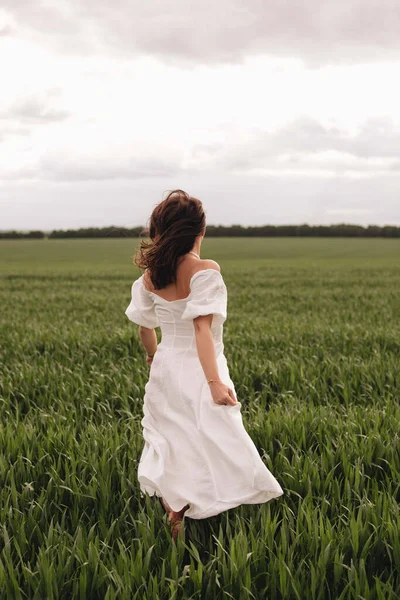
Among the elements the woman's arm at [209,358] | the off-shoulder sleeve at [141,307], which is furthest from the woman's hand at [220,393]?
the off-shoulder sleeve at [141,307]

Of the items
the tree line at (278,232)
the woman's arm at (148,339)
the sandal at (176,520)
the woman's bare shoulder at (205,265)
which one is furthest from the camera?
the tree line at (278,232)

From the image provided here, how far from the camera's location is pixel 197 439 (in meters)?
3.10

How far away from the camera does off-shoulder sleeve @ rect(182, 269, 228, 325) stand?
3051 millimetres

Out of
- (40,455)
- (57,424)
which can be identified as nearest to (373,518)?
(40,455)

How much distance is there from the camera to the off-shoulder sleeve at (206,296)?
305 cm

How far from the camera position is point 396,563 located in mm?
2676

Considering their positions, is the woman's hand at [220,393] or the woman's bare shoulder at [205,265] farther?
the woman's bare shoulder at [205,265]

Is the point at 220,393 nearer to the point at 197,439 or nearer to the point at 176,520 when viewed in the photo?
the point at 197,439

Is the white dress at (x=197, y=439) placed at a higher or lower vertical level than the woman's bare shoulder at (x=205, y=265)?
lower

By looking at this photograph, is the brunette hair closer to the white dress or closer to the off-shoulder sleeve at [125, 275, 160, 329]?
the white dress

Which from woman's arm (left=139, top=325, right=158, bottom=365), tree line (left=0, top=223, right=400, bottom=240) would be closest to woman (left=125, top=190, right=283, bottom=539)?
woman's arm (left=139, top=325, right=158, bottom=365)

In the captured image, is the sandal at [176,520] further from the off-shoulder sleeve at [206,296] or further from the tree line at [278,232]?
the tree line at [278,232]

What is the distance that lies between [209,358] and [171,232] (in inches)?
30.6

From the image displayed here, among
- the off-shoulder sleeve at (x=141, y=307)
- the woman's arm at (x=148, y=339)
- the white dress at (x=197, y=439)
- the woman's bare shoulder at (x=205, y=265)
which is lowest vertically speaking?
the white dress at (x=197, y=439)
